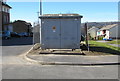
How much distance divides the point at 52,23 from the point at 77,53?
3.42 metres

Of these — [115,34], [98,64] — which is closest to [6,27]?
[115,34]

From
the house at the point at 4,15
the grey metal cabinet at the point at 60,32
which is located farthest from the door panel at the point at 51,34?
the house at the point at 4,15

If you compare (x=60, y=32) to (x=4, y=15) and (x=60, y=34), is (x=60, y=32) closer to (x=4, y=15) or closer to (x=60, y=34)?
(x=60, y=34)

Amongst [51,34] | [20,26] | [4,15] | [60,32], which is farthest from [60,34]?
[20,26]

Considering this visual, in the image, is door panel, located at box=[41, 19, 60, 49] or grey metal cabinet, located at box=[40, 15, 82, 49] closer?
grey metal cabinet, located at box=[40, 15, 82, 49]

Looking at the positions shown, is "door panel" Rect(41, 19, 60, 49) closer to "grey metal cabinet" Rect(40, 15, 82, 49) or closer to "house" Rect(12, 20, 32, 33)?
"grey metal cabinet" Rect(40, 15, 82, 49)

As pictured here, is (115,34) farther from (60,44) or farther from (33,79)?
(33,79)

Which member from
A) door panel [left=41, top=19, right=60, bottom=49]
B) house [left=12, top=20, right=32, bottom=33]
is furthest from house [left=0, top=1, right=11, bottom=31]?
door panel [left=41, top=19, right=60, bottom=49]

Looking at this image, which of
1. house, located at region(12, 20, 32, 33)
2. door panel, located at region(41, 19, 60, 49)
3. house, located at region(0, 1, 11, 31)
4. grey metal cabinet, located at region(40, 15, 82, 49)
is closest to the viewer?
grey metal cabinet, located at region(40, 15, 82, 49)

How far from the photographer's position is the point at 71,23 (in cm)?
1341

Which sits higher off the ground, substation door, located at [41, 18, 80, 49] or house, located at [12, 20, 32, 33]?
house, located at [12, 20, 32, 33]

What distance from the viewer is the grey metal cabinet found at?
1339 cm

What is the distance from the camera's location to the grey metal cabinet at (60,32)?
527 inches

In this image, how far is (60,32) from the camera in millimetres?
13508
